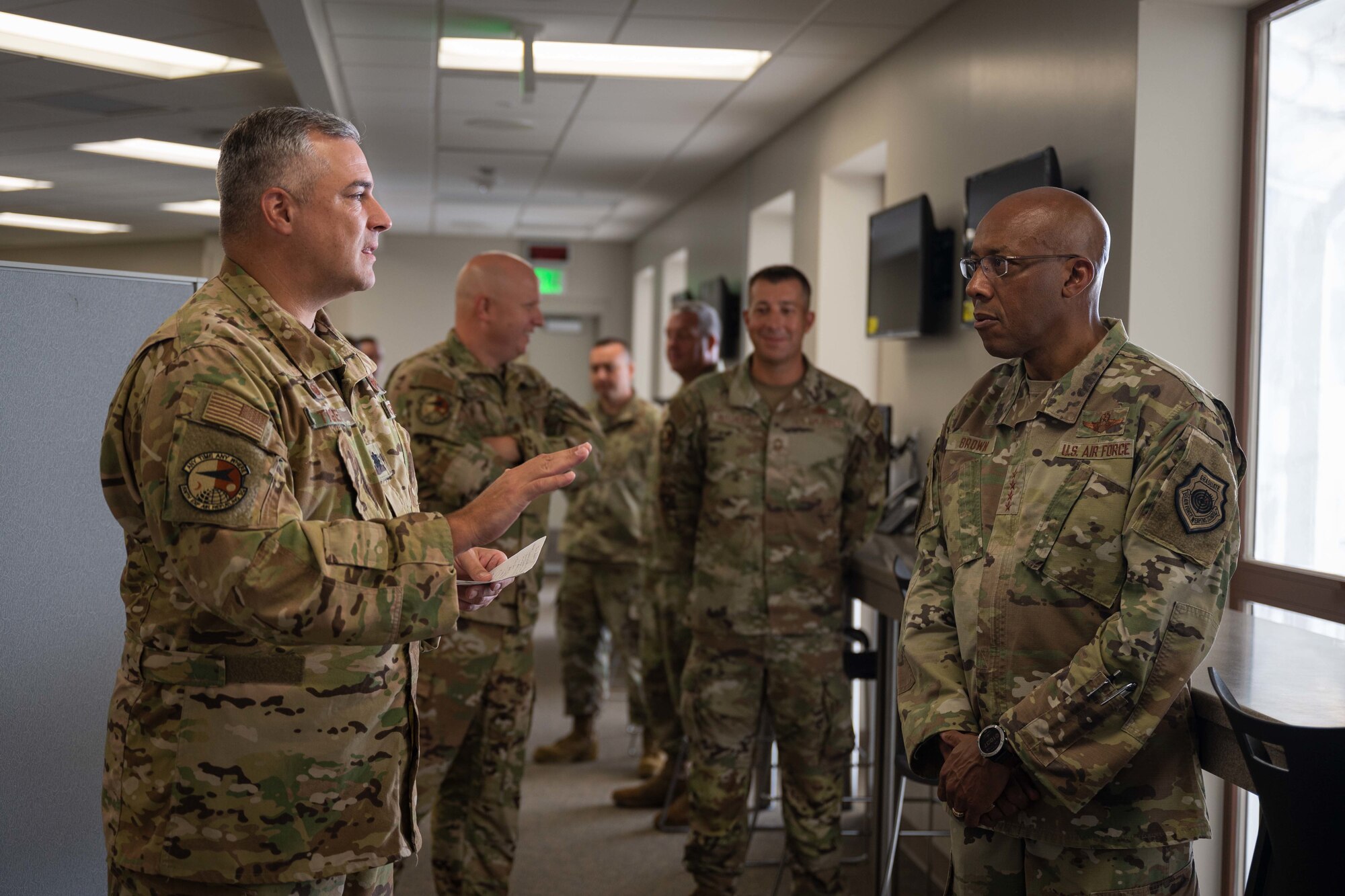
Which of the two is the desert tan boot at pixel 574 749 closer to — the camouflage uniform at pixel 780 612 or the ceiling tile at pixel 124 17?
the camouflage uniform at pixel 780 612

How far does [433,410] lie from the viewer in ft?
9.55

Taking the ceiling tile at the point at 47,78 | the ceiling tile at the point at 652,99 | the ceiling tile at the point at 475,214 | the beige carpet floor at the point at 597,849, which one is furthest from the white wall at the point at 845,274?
the ceiling tile at the point at 475,214

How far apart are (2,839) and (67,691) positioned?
319mm

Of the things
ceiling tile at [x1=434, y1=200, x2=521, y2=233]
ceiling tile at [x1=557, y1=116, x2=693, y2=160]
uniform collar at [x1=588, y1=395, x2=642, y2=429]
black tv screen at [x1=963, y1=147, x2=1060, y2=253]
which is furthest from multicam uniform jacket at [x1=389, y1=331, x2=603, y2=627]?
ceiling tile at [x1=434, y1=200, x2=521, y2=233]

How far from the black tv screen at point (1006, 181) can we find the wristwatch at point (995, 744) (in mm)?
1589

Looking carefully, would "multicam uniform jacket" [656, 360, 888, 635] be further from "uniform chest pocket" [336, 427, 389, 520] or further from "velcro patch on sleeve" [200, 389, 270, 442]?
"velcro patch on sleeve" [200, 389, 270, 442]

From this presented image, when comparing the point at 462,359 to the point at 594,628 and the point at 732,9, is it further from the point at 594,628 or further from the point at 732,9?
the point at 594,628

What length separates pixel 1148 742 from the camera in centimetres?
162

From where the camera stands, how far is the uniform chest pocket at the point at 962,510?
179 centimetres

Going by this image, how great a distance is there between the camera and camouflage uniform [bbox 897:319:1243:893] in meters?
1.53

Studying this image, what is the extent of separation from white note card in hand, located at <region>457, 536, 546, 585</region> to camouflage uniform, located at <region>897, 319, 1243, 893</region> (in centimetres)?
72

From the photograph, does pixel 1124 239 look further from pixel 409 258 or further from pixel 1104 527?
pixel 409 258

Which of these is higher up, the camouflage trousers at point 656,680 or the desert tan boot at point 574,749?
the camouflage trousers at point 656,680

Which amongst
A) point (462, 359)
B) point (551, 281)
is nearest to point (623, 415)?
point (462, 359)
